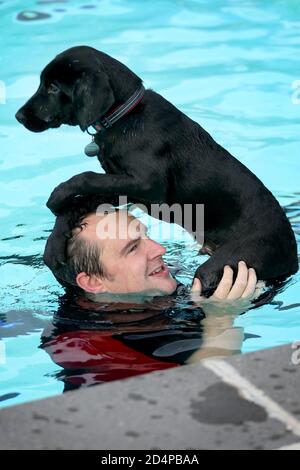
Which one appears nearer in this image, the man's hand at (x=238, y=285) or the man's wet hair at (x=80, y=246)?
the man's hand at (x=238, y=285)

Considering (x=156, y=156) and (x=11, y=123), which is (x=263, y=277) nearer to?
(x=156, y=156)

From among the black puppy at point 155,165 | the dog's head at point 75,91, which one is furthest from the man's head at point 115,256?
the dog's head at point 75,91

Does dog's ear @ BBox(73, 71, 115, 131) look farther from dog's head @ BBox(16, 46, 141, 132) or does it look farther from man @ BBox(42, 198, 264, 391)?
man @ BBox(42, 198, 264, 391)

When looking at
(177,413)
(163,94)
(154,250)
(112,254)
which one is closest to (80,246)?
(112,254)

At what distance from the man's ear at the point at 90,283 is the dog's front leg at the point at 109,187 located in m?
0.41

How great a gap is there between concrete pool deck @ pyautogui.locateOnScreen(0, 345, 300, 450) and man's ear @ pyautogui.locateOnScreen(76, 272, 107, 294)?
144 cm

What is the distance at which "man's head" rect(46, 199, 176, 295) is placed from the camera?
11.2ft

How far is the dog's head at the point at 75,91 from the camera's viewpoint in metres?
3.04

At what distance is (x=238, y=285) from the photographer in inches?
127

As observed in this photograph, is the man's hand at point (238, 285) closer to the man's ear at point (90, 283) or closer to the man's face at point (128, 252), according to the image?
the man's face at point (128, 252)

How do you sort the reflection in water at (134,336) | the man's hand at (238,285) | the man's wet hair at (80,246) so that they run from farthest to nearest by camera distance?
the man's wet hair at (80,246), the man's hand at (238,285), the reflection in water at (134,336)

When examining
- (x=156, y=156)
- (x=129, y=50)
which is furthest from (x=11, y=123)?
(x=156, y=156)

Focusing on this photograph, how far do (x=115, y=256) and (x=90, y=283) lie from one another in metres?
0.14
